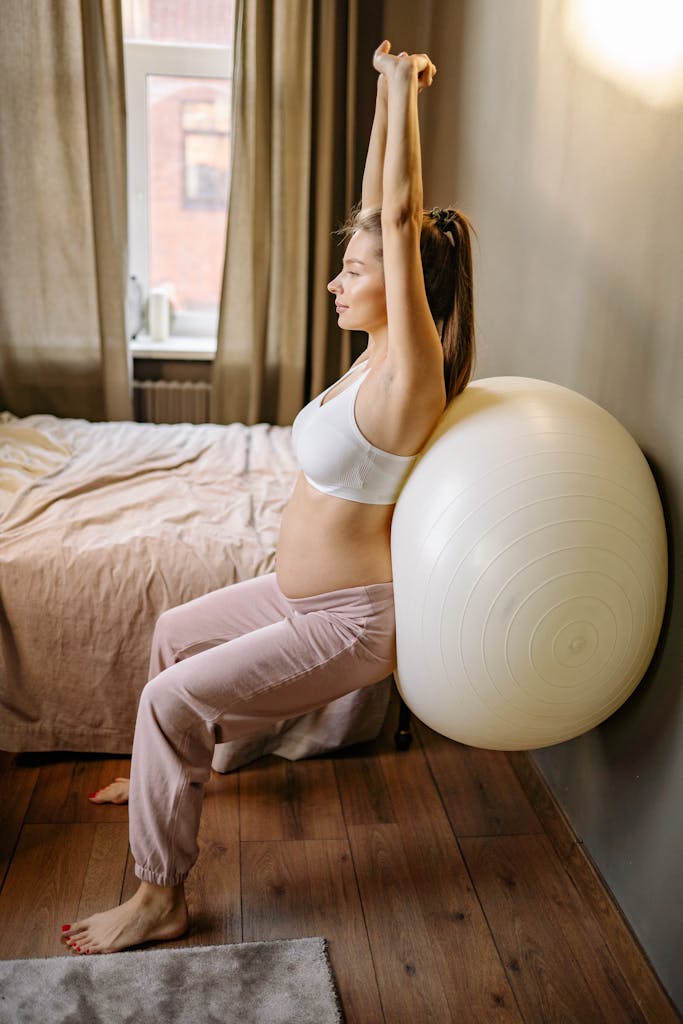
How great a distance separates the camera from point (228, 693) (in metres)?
1.64

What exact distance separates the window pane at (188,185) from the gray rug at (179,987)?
9.47ft

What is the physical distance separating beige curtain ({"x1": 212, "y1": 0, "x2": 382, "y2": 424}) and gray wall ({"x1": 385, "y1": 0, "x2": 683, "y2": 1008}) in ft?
2.73

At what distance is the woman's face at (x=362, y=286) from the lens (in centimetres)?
163

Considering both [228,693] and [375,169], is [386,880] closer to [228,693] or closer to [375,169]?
[228,693]

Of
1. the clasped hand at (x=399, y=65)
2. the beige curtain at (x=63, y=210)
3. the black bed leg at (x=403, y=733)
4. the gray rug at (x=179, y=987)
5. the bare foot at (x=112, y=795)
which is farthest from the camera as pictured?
the beige curtain at (x=63, y=210)

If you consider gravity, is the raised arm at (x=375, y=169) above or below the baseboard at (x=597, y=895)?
above

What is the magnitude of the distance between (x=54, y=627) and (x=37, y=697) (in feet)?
0.57

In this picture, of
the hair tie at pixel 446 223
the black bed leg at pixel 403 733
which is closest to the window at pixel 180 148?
the black bed leg at pixel 403 733

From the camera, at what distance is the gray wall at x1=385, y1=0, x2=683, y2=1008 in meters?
1.57

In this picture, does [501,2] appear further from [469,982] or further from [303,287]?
[469,982]

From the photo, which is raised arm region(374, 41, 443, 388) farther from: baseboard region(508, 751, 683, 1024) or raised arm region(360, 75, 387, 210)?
baseboard region(508, 751, 683, 1024)

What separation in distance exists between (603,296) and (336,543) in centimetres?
72

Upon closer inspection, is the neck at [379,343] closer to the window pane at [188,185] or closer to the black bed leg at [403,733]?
the black bed leg at [403,733]

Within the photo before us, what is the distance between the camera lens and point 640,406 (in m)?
1.68
